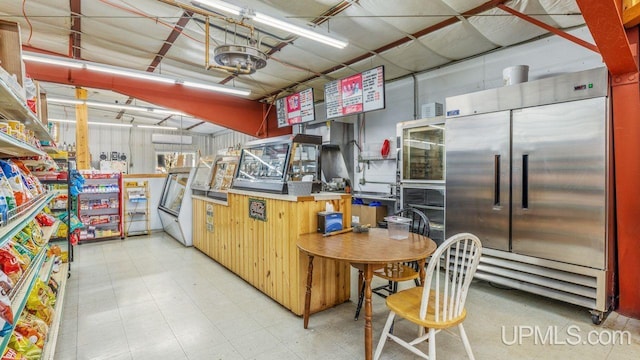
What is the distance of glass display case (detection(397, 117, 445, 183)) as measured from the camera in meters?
5.02

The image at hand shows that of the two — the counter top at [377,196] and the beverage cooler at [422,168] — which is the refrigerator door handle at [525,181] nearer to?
the beverage cooler at [422,168]

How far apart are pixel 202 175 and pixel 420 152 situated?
13.3 ft

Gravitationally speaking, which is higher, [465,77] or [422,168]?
[465,77]

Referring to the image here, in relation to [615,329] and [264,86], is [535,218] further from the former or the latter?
[264,86]

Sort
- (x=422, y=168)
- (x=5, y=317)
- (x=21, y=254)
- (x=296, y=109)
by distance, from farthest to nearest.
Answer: (x=296, y=109) → (x=422, y=168) → (x=21, y=254) → (x=5, y=317)

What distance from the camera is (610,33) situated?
2.40 m

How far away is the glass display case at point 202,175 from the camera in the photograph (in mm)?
5461

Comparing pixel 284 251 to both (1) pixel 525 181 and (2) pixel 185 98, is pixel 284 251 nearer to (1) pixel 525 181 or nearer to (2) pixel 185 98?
(1) pixel 525 181

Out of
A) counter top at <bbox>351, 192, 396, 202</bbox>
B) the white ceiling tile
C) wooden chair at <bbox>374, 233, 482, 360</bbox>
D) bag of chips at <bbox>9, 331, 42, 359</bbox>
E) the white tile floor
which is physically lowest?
the white tile floor

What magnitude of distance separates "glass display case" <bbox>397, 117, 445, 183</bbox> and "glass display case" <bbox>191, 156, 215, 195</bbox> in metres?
3.34

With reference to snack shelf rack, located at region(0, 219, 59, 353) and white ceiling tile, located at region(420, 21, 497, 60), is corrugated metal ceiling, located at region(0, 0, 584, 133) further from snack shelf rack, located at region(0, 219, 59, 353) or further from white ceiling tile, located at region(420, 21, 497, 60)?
snack shelf rack, located at region(0, 219, 59, 353)

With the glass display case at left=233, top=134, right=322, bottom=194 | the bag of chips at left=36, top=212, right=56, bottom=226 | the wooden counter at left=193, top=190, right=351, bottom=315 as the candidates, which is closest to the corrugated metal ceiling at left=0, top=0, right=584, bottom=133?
the glass display case at left=233, top=134, right=322, bottom=194

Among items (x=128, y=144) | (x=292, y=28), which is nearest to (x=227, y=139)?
(x=128, y=144)

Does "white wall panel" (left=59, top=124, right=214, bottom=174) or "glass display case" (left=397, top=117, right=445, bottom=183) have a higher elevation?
"white wall panel" (left=59, top=124, right=214, bottom=174)
